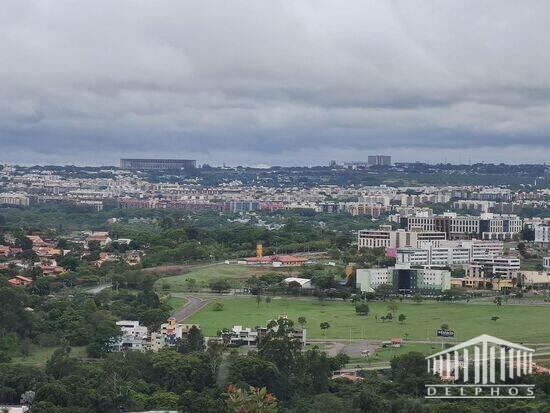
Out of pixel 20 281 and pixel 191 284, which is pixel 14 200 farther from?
pixel 20 281

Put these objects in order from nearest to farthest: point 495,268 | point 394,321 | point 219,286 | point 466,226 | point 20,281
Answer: point 394,321
point 20,281
point 219,286
point 495,268
point 466,226

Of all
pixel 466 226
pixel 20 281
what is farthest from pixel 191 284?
pixel 466 226

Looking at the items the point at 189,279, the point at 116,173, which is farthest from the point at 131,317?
the point at 116,173

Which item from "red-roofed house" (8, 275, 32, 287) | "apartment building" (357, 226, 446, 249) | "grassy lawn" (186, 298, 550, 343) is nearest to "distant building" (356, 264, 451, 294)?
"grassy lawn" (186, 298, 550, 343)

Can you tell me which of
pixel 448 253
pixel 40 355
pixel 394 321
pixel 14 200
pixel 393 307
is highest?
pixel 14 200

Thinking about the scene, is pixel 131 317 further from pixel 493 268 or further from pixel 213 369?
pixel 493 268

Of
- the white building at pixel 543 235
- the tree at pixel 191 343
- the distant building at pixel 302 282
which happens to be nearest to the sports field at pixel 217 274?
the distant building at pixel 302 282

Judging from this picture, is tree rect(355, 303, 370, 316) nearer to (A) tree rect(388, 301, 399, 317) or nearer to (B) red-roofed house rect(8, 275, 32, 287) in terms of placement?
(A) tree rect(388, 301, 399, 317)
